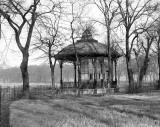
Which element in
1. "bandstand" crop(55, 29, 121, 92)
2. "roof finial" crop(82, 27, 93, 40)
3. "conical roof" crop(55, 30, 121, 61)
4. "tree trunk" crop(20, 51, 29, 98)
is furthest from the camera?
"roof finial" crop(82, 27, 93, 40)

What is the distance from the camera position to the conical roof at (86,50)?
1119 inches

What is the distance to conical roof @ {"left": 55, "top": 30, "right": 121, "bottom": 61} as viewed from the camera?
28.4m

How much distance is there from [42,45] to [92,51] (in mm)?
10360

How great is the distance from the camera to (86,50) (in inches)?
1130

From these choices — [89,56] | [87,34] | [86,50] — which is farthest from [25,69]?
[87,34]

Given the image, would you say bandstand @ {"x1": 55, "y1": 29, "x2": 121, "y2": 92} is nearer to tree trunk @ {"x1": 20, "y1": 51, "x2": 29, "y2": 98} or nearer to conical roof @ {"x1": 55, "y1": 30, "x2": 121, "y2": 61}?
conical roof @ {"x1": 55, "y1": 30, "x2": 121, "y2": 61}

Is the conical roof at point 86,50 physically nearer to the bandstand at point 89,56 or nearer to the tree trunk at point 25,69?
the bandstand at point 89,56

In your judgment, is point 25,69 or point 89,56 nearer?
point 25,69

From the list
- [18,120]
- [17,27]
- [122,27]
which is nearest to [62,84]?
[122,27]

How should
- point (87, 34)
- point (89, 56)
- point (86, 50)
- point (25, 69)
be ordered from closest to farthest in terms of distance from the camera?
point (25, 69) → point (86, 50) → point (89, 56) → point (87, 34)

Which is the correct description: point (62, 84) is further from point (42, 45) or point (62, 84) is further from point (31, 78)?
point (31, 78)

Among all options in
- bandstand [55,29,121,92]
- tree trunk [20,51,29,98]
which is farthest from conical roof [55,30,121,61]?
tree trunk [20,51,29,98]

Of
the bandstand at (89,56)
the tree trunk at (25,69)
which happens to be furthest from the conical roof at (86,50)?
the tree trunk at (25,69)

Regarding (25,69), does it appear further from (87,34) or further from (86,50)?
(87,34)
